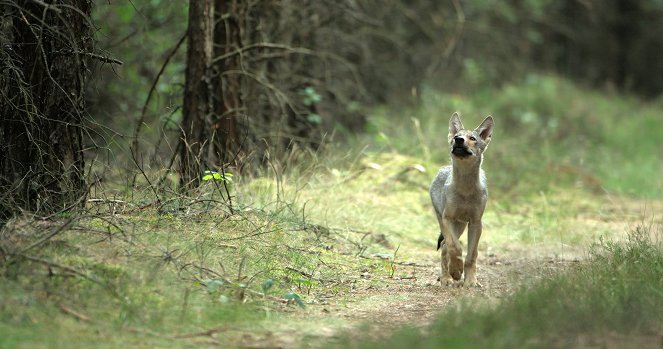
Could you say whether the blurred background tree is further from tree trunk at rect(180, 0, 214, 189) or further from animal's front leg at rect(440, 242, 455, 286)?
animal's front leg at rect(440, 242, 455, 286)

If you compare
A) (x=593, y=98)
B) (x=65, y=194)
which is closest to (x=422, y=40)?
(x=593, y=98)

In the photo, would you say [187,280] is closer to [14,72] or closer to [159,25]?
[14,72]

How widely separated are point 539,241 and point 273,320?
5740mm

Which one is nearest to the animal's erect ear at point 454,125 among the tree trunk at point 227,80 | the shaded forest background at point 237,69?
the shaded forest background at point 237,69

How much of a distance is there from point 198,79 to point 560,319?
619 cm

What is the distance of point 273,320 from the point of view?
645cm

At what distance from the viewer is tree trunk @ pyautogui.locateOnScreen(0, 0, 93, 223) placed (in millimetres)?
7355

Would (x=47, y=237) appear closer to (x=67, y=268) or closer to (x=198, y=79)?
(x=67, y=268)

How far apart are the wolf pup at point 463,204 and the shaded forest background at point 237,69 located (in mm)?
2280

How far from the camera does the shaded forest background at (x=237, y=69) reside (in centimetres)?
754

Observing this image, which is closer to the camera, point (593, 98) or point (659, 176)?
point (659, 176)

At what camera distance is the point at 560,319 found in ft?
19.0

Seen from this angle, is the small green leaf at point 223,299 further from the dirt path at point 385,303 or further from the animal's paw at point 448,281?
the animal's paw at point 448,281

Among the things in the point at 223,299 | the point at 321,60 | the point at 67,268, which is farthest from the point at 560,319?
the point at 321,60
